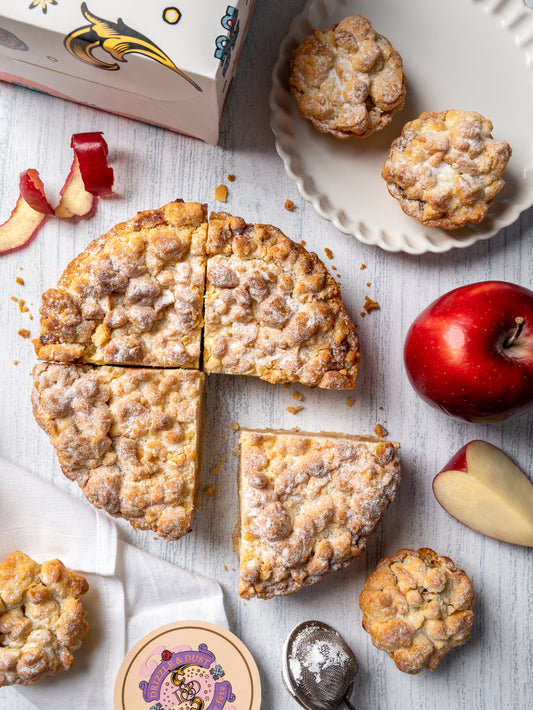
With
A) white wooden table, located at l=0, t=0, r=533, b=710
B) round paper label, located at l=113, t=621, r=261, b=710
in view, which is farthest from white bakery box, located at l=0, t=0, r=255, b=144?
round paper label, located at l=113, t=621, r=261, b=710

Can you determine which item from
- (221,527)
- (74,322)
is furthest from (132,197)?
(221,527)

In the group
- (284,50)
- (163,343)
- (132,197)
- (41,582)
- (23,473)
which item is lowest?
(41,582)

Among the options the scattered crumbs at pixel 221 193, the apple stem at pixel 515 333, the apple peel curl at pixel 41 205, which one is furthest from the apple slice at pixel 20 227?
the apple stem at pixel 515 333

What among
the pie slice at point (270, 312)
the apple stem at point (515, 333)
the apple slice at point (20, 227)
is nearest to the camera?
the apple stem at point (515, 333)

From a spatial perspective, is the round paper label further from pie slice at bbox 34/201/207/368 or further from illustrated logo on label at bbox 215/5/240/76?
illustrated logo on label at bbox 215/5/240/76

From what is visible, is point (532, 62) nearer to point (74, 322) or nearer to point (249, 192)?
point (249, 192)

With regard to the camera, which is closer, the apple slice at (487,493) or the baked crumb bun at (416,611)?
the baked crumb bun at (416,611)

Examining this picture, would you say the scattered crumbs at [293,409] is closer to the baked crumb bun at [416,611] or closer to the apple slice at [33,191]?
the baked crumb bun at [416,611]
